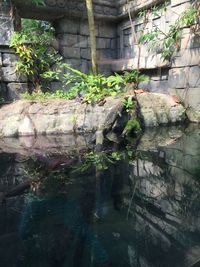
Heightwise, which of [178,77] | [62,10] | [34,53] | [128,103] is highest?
[62,10]

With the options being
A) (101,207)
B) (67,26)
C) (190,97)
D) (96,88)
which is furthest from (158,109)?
(101,207)

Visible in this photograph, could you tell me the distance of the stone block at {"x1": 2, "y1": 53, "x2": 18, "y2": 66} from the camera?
6.73 metres

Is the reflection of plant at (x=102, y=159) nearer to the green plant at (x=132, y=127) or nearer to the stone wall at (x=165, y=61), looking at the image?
the green plant at (x=132, y=127)

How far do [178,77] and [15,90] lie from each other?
3.64 m

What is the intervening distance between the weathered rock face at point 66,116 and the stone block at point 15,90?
2.39 feet

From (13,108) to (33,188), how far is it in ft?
11.6

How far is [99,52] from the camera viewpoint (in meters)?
8.36

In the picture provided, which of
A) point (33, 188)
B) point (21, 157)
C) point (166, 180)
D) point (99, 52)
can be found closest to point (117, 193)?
point (166, 180)

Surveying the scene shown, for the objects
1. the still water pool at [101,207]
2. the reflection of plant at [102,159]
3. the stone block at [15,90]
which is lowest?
the reflection of plant at [102,159]

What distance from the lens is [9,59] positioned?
22.2 feet

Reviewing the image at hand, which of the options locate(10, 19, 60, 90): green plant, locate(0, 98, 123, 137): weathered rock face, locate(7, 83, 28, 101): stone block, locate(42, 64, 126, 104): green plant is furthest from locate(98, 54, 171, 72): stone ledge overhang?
locate(7, 83, 28, 101): stone block

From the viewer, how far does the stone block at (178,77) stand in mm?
6391

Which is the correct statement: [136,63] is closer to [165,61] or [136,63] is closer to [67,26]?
[165,61]

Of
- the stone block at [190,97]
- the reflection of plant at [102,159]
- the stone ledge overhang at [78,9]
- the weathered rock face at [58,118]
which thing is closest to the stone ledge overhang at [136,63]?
the stone block at [190,97]
